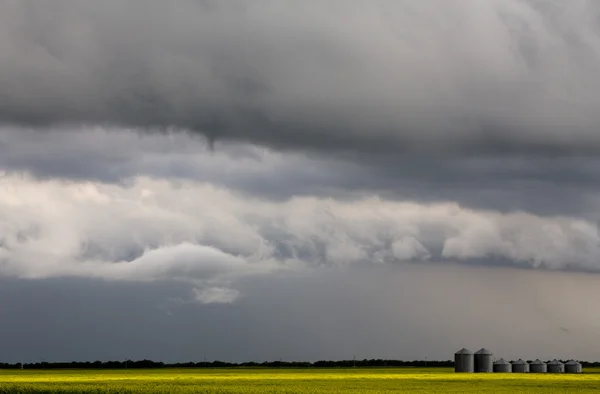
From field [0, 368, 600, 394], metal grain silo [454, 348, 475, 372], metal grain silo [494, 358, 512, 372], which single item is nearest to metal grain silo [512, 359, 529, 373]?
metal grain silo [494, 358, 512, 372]

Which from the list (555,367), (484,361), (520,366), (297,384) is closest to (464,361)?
(484,361)

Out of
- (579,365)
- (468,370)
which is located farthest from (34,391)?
(579,365)

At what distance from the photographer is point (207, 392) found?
Answer: 7519 cm

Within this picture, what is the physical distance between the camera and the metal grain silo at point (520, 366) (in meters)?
166

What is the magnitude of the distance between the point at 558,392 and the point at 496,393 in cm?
649

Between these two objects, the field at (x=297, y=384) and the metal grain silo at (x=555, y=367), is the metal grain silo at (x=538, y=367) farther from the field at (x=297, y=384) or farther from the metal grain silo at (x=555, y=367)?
the field at (x=297, y=384)

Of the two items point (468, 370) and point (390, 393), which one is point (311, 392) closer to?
point (390, 393)

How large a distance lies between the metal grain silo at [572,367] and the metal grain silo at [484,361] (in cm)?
2207

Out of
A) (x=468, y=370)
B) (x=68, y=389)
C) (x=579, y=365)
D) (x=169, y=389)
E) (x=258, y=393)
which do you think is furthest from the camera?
(x=579, y=365)

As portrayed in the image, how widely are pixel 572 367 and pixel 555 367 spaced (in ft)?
14.9

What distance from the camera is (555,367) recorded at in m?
173

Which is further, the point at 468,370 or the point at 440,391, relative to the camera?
the point at 468,370

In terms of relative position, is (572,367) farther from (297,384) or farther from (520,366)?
(297,384)

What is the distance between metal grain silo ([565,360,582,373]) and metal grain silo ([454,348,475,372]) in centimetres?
2620
